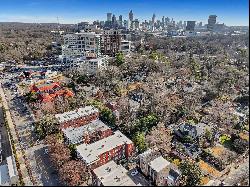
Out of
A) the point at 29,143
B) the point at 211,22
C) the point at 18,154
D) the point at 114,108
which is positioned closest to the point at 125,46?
the point at 114,108

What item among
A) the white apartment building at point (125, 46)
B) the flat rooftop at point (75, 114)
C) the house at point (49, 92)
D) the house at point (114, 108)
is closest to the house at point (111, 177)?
the flat rooftop at point (75, 114)

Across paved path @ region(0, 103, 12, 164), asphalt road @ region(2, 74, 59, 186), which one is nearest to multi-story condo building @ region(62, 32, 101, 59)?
asphalt road @ region(2, 74, 59, 186)

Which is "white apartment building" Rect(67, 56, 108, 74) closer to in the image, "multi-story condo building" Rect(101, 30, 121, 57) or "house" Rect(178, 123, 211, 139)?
"multi-story condo building" Rect(101, 30, 121, 57)

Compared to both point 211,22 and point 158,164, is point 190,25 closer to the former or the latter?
point 211,22

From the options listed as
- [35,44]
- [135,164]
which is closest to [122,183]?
[135,164]

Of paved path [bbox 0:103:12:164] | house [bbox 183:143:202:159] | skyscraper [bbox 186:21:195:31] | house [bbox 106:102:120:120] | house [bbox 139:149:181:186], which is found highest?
skyscraper [bbox 186:21:195:31]

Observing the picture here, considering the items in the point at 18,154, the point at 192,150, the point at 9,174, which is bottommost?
the point at 18,154

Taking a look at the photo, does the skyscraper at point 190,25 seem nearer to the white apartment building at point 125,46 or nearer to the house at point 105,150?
the white apartment building at point 125,46

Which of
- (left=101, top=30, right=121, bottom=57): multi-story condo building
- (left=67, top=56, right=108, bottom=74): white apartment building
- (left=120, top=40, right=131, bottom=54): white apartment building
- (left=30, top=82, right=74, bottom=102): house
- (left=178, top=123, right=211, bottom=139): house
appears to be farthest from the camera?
(left=120, top=40, right=131, bottom=54): white apartment building
